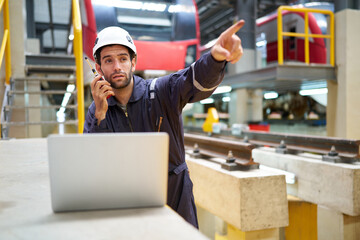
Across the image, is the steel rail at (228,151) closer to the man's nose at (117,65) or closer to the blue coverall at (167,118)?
the blue coverall at (167,118)

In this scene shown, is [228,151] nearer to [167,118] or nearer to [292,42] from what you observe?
[167,118]

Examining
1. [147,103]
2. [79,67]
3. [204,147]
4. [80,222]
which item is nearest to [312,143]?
[204,147]

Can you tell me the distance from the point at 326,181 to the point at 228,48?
92.2 inches

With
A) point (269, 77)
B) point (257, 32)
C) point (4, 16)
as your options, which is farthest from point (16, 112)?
point (257, 32)

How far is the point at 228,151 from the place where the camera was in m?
3.87

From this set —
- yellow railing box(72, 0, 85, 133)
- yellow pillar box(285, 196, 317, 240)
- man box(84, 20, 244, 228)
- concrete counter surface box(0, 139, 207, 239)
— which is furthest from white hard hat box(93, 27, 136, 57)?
yellow railing box(72, 0, 85, 133)

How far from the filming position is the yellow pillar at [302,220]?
3.51m

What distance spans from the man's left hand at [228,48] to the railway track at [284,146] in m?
1.72

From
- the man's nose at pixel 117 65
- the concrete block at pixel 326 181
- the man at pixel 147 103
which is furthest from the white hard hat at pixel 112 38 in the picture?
the concrete block at pixel 326 181

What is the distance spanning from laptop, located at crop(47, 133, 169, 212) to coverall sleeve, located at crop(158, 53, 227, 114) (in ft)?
2.71

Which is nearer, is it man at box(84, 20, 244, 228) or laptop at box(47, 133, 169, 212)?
laptop at box(47, 133, 169, 212)

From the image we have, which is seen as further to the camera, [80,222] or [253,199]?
[253,199]

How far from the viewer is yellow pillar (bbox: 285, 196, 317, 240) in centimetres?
351

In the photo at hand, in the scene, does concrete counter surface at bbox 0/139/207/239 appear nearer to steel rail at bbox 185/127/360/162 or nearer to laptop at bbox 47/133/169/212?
laptop at bbox 47/133/169/212
